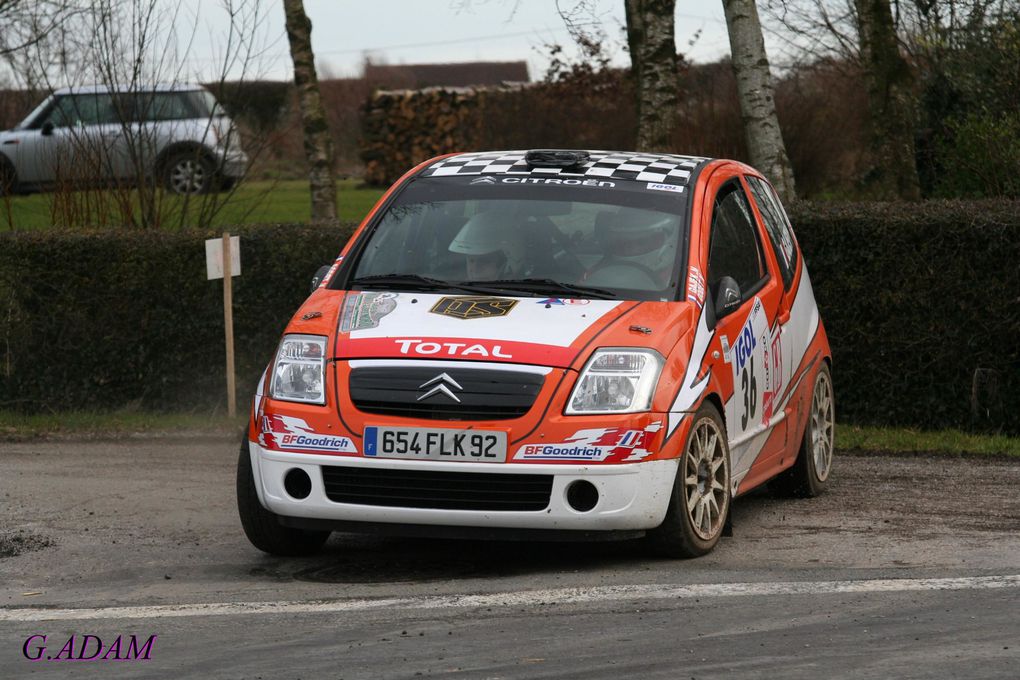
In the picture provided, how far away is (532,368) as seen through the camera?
6.37 meters

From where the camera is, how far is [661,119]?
1524 cm

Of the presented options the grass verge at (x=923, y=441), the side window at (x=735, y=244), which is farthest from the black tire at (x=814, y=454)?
the grass verge at (x=923, y=441)

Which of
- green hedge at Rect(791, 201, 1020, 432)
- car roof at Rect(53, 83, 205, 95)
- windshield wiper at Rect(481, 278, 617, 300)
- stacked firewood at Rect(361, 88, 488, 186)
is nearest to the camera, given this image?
windshield wiper at Rect(481, 278, 617, 300)

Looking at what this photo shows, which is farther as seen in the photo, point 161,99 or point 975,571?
point 161,99

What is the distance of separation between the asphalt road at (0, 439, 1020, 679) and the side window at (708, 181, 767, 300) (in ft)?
3.96

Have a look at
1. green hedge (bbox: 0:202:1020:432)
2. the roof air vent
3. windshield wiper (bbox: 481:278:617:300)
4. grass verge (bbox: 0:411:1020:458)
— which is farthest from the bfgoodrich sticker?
green hedge (bbox: 0:202:1020:432)

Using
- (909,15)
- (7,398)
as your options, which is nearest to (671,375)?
(7,398)

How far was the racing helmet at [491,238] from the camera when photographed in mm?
7410

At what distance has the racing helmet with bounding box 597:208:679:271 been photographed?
23.9 feet

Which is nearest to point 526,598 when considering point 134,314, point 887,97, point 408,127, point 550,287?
point 550,287

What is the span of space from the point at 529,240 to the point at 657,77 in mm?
8049

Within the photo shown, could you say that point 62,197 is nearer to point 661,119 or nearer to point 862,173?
point 661,119

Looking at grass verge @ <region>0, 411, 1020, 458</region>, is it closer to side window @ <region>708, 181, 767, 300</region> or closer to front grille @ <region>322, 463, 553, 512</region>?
side window @ <region>708, 181, 767, 300</region>

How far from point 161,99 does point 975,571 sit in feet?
33.9
